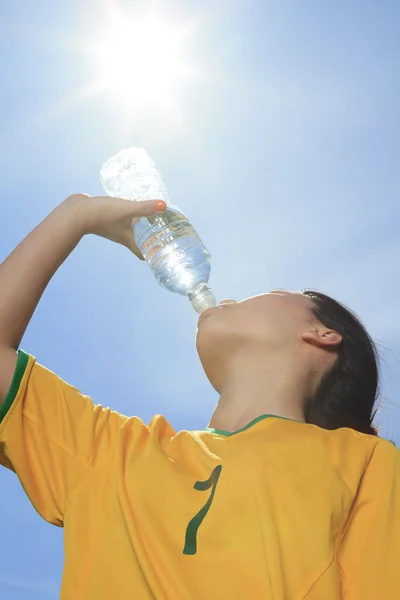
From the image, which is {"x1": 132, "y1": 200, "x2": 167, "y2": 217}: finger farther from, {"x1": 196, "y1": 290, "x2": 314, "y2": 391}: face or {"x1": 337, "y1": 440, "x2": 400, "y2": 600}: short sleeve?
{"x1": 337, "y1": 440, "x2": 400, "y2": 600}: short sleeve

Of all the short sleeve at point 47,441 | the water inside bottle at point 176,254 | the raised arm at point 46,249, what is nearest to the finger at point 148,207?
the raised arm at point 46,249

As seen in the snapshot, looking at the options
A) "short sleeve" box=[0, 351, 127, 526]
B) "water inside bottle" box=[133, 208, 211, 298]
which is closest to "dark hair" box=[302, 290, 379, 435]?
"water inside bottle" box=[133, 208, 211, 298]

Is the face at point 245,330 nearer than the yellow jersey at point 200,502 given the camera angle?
No

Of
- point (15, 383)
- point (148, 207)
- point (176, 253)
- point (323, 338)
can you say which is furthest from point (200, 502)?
point (176, 253)

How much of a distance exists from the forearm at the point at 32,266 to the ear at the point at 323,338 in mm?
987

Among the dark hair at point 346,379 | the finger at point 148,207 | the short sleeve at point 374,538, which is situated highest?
the finger at point 148,207

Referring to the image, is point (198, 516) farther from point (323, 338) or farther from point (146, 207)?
point (146, 207)

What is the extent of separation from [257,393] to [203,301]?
638 millimetres

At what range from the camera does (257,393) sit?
7.98 ft

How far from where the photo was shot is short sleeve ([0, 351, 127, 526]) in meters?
2.06

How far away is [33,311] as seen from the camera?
2314mm

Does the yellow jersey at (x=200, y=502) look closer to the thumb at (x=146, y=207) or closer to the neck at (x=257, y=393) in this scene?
the neck at (x=257, y=393)

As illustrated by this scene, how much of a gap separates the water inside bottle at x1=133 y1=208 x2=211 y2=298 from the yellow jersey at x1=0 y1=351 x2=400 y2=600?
1.01 m

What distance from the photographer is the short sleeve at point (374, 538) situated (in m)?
2.02
